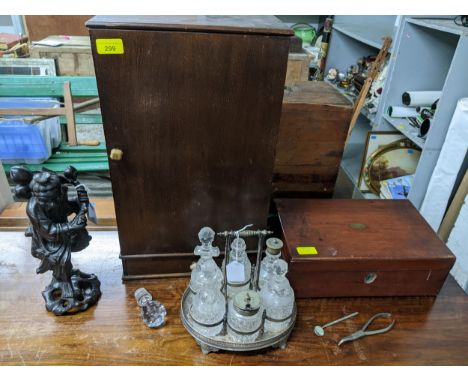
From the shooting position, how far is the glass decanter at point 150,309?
0.82 meters

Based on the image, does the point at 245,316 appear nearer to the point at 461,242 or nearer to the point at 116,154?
the point at 116,154

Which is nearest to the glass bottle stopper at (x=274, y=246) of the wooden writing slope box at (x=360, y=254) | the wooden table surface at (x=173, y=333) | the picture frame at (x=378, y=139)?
the wooden writing slope box at (x=360, y=254)

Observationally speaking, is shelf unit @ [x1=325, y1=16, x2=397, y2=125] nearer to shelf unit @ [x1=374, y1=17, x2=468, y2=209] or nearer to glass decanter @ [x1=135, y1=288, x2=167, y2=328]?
shelf unit @ [x1=374, y1=17, x2=468, y2=209]

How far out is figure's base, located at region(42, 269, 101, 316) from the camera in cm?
83

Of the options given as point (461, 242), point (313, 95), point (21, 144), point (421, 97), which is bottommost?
point (21, 144)

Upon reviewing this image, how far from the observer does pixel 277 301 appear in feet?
2.49

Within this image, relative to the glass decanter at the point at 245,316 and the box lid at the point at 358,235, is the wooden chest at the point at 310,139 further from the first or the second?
the glass decanter at the point at 245,316

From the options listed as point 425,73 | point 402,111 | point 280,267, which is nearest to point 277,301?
point 280,267

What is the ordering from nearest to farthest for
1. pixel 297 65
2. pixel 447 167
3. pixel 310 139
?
pixel 310 139 < pixel 447 167 < pixel 297 65

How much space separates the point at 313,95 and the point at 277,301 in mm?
608

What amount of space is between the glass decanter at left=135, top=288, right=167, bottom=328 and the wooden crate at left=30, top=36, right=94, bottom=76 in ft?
7.11

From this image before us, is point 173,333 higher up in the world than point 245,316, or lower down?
lower down

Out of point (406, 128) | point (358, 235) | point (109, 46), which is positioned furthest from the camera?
point (406, 128)

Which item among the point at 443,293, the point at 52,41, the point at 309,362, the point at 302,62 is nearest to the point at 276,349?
the point at 309,362
